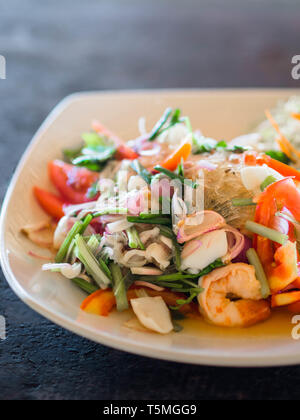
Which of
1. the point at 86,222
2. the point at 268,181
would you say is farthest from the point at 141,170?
the point at 268,181

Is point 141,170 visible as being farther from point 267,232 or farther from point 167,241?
point 267,232

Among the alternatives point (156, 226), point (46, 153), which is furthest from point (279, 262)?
point (46, 153)

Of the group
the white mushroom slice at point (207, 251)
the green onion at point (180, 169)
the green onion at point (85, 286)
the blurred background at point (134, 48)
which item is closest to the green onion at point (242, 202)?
the white mushroom slice at point (207, 251)

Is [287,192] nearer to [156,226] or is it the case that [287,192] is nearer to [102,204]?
[156,226]

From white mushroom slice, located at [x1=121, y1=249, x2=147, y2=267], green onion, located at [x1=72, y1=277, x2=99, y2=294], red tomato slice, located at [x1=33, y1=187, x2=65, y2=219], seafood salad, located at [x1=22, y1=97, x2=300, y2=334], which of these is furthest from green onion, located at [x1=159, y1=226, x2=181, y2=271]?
red tomato slice, located at [x1=33, y1=187, x2=65, y2=219]

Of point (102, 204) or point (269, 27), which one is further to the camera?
point (269, 27)

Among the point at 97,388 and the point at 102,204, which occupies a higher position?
the point at 102,204

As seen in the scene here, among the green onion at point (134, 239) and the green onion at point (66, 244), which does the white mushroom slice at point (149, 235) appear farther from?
the green onion at point (66, 244)

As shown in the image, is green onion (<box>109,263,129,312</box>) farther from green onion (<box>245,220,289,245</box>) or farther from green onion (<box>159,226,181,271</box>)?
green onion (<box>245,220,289,245</box>)
